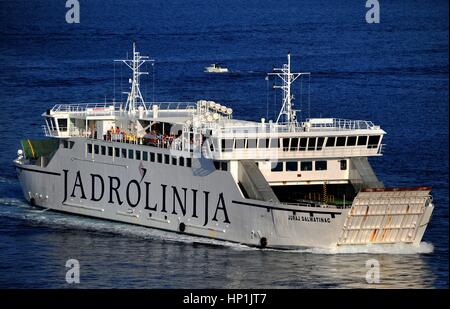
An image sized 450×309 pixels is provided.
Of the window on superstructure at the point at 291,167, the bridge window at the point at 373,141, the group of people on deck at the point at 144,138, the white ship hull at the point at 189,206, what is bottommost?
the white ship hull at the point at 189,206

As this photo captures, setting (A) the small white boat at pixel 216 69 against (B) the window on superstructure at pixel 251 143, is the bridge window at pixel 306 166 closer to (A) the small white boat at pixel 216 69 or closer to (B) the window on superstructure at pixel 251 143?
(B) the window on superstructure at pixel 251 143

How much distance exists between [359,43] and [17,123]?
179 ft

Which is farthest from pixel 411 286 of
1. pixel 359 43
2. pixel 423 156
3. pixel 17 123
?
pixel 359 43

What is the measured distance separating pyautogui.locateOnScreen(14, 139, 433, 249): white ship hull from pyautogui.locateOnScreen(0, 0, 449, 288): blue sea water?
0.67 meters

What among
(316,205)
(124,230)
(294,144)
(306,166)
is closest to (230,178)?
(294,144)

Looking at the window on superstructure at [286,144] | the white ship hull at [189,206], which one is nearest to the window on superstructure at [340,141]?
the window on superstructure at [286,144]

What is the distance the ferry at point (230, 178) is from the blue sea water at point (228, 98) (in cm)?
82

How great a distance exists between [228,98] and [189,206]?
131 ft

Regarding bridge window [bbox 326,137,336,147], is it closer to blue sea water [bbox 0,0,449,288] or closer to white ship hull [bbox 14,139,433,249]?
white ship hull [bbox 14,139,433,249]

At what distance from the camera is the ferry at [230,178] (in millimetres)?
82625

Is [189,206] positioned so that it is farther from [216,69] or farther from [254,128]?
[216,69]

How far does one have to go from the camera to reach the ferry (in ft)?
271

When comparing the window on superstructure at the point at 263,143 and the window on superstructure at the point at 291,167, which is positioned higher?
the window on superstructure at the point at 263,143

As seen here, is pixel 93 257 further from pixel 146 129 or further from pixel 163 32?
pixel 163 32
